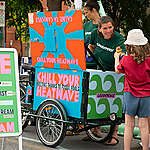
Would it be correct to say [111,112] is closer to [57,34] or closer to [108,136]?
[108,136]

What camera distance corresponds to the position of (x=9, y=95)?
521 cm

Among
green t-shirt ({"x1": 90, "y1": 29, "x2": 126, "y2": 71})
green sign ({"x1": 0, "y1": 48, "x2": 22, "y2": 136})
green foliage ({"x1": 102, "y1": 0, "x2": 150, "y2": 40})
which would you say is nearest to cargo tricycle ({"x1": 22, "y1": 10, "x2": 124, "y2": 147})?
green t-shirt ({"x1": 90, "y1": 29, "x2": 126, "y2": 71})

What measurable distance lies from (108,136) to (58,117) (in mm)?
918

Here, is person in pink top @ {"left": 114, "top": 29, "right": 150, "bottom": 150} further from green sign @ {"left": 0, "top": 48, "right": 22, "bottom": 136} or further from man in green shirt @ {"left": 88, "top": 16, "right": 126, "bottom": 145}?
green sign @ {"left": 0, "top": 48, "right": 22, "bottom": 136}

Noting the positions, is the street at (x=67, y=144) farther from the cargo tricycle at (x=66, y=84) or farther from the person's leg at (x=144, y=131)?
the person's leg at (x=144, y=131)

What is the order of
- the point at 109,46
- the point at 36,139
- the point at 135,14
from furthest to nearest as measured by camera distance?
the point at 135,14
the point at 36,139
the point at 109,46

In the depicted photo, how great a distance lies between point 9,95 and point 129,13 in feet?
59.9

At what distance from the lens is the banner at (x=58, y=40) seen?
656cm

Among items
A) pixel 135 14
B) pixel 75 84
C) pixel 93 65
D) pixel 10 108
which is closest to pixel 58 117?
pixel 75 84

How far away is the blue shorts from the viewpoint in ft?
19.4

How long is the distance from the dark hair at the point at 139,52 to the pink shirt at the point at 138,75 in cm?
6

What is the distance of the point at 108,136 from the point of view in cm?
722

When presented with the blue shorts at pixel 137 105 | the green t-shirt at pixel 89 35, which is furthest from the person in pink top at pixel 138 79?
the green t-shirt at pixel 89 35

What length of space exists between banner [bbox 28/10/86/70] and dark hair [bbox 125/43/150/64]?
0.87 m
